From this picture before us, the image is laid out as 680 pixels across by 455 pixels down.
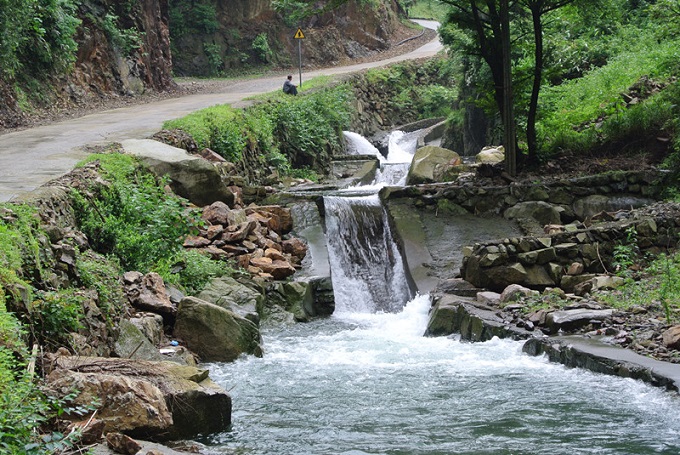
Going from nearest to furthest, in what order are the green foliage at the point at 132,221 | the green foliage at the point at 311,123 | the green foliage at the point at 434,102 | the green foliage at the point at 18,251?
the green foliage at the point at 18,251, the green foliage at the point at 132,221, the green foliage at the point at 311,123, the green foliage at the point at 434,102

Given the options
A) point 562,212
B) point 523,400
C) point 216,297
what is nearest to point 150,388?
point 523,400

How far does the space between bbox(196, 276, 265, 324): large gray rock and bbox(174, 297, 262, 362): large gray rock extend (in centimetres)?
74

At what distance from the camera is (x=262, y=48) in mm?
37531

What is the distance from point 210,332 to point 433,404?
124 inches

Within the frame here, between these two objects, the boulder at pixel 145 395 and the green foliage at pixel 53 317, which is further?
the green foliage at pixel 53 317

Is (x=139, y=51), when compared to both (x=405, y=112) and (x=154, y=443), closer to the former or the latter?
(x=405, y=112)

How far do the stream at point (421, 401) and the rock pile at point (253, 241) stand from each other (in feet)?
5.54

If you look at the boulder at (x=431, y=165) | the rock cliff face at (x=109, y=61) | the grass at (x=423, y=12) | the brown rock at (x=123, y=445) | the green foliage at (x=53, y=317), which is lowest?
the brown rock at (x=123, y=445)

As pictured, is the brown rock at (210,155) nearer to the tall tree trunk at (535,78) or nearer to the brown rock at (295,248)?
the brown rock at (295,248)

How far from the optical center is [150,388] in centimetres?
607

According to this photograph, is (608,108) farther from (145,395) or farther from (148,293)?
(145,395)

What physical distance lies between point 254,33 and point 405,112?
997cm

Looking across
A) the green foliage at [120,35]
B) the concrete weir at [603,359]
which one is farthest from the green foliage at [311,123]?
the concrete weir at [603,359]

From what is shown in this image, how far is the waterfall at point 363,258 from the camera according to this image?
13719mm
